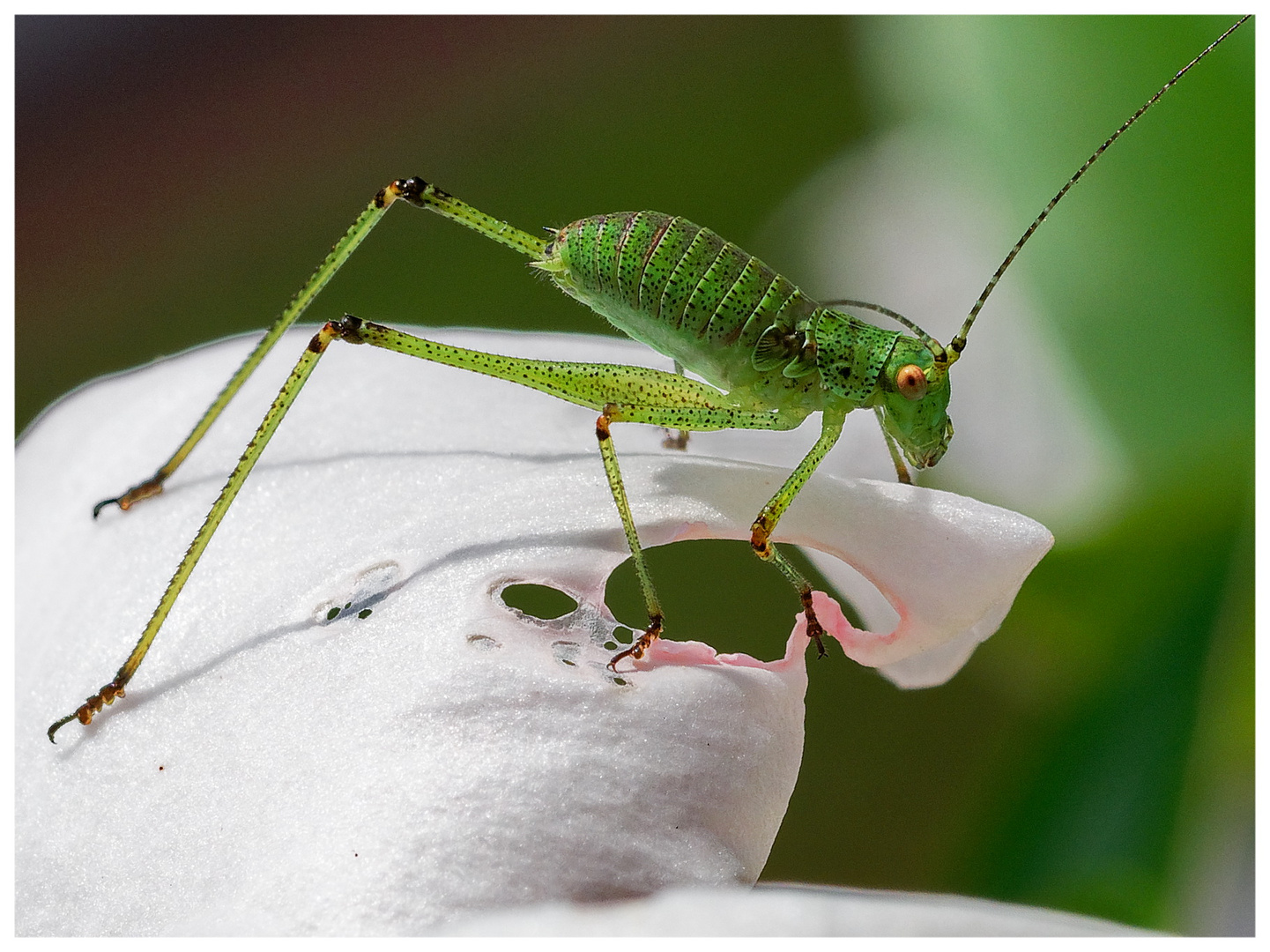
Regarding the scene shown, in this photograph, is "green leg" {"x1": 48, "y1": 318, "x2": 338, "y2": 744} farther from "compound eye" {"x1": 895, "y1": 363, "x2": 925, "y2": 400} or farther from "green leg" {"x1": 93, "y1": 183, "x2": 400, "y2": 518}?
"compound eye" {"x1": 895, "y1": 363, "x2": 925, "y2": 400}

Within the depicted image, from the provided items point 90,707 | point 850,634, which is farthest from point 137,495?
point 850,634

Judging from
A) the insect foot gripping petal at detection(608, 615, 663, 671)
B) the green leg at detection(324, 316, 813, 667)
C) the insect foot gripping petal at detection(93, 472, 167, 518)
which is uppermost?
the green leg at detection(324, 316, 813, 667)

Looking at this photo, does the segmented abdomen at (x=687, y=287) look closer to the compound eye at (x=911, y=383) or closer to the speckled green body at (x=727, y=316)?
the speckled green body at (x=727, y=316)

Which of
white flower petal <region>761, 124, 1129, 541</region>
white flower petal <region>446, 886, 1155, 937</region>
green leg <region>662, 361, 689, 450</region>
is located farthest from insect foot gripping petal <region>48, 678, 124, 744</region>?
white flower petal <region>761, 124, 1129, 541</region>

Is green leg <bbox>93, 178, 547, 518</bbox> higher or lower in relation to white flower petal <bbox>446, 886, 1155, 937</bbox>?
higher

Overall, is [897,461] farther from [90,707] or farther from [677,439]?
[90,707]

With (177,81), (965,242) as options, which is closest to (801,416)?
(965,242)
